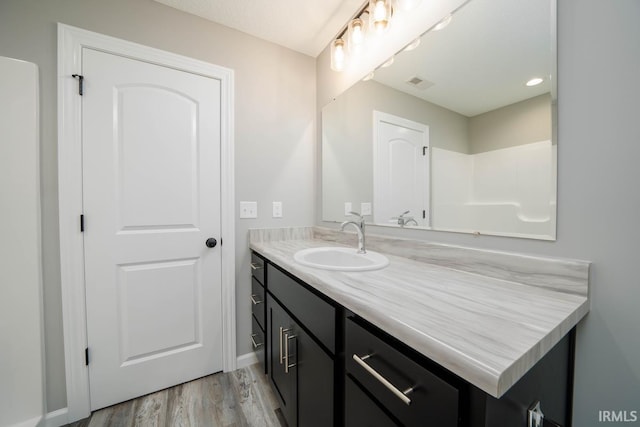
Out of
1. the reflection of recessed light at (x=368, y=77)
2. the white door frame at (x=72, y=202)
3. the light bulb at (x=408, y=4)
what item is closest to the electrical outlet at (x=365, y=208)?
the reflection of recessed light at (x=368, y=77)

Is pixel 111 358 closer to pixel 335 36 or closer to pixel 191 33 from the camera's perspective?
pixel 191 33

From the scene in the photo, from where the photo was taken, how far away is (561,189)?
71 centimetres

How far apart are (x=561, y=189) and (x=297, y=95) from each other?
1.72 metres

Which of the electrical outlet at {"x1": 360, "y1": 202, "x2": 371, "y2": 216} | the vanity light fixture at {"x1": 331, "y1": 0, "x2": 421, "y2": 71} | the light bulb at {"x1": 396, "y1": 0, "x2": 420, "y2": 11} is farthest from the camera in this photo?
the electrical outlet at {"x1": 360, "y1": 202, "x2": 371, "y2": 216}

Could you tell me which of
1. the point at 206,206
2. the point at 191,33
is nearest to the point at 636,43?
the point at 206,206

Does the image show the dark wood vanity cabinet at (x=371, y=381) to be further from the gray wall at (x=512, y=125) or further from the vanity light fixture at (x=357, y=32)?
the vanity light fixture at (x=357, y=32)

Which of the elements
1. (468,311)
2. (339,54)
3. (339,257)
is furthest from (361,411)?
(339,54)

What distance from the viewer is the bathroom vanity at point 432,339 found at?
43 cm

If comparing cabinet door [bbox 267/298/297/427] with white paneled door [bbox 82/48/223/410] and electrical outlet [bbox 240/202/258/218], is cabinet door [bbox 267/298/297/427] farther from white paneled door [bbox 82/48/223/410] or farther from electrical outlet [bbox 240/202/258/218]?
electrical outlet [bbox 240/202/258/218]

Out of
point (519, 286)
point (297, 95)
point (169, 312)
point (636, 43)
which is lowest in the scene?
point (169, 312)

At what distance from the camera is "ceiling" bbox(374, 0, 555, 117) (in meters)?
0.75

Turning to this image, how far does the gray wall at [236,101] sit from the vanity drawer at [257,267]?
0.07 metres

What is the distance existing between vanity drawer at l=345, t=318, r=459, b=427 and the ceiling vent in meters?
1.11

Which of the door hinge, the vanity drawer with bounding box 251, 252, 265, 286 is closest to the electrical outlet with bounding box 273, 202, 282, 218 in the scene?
the vanity drawer with bounding box 251, 252, 265, 286
